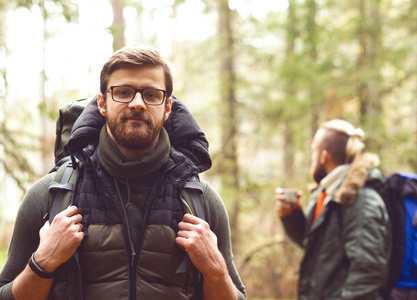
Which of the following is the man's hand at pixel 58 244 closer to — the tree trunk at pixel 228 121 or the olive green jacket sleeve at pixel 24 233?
the olive green jacket sleeve at pixel 24 233

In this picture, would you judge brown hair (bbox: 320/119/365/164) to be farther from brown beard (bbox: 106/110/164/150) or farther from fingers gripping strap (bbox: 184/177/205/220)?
brown beard (bbox: 106/110/164/150)

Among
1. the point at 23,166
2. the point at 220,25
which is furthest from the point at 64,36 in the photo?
the point at 220,25

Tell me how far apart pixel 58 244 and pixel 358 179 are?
3.24 meters

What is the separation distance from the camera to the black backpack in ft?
6.82

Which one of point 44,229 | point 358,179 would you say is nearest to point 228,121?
point 358,179

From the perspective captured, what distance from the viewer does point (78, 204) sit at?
86.3 inches

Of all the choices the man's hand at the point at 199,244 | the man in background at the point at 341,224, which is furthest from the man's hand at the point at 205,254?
the man in background at the point at 341,224

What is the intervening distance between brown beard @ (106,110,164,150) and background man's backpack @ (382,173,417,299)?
285cm

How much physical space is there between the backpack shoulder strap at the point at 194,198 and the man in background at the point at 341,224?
7.67 feet

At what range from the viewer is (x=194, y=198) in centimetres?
236

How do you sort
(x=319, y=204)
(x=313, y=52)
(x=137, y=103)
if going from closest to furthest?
(x=137, y=103) < (x=319, y=204) < (x=313, y=52)

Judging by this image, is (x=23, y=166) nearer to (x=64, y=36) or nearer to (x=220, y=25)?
(x=64, y=36)

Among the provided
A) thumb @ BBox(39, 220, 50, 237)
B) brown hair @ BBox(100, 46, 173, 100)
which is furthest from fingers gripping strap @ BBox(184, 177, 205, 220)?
thumb @ BBox(39, 220, 50, 237)

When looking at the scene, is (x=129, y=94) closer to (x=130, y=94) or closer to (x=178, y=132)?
(x=130, y=94)
